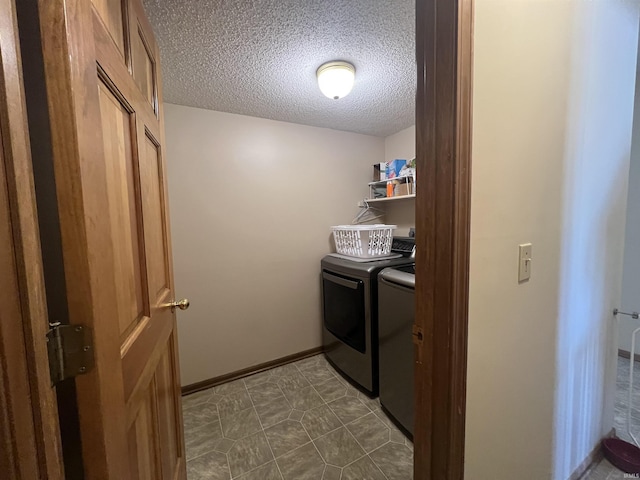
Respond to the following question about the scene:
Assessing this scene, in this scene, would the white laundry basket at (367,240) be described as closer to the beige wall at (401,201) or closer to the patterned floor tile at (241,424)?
the beige wall at (401,201)

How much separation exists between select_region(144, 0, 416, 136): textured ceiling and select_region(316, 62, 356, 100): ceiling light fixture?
0.04 metres

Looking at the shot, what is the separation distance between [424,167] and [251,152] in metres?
1.81

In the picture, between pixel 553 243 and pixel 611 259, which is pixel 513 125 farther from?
pixel 611 259

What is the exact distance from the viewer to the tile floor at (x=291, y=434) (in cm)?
139

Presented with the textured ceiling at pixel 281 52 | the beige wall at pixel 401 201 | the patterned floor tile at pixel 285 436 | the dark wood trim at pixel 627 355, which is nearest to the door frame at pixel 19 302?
the textured ceiling at pixel 281 52

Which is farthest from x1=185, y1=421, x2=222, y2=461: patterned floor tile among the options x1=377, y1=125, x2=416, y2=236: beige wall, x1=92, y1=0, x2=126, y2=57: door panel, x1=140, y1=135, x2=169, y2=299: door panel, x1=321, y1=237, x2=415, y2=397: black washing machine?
x1=377, y1=125, x2=416, y2=236: beige wall

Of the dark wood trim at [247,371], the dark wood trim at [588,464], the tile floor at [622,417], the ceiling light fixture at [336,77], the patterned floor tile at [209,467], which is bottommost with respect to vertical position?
the patterned floor tile at [209,467]

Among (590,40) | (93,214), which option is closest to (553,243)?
(590,40)

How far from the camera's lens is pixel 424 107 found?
0.69 m

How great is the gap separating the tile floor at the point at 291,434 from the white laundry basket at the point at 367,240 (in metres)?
1.07

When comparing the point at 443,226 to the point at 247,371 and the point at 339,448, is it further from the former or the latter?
the point at 247,371

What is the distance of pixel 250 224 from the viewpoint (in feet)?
7.33

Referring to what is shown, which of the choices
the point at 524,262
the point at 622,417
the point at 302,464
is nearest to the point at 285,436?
the point at 302,464

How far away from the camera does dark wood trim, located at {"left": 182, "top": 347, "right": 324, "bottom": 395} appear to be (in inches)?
81.2
